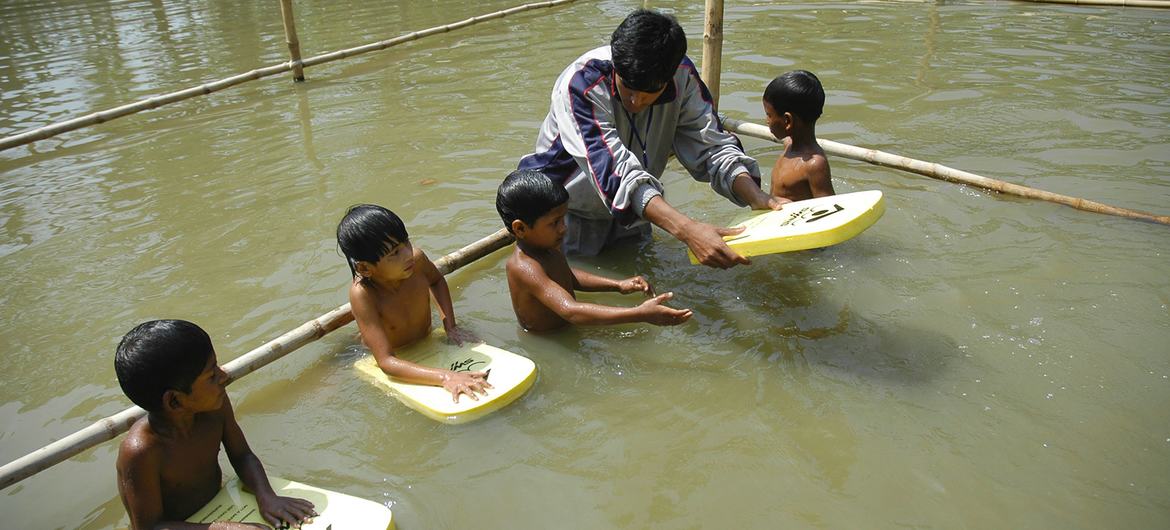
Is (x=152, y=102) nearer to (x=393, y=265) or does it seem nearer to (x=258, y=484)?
(x=393, y=265)

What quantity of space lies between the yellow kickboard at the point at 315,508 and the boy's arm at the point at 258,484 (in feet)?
0.09

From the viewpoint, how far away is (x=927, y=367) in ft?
10.1

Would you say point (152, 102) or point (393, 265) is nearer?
point (393, 265)

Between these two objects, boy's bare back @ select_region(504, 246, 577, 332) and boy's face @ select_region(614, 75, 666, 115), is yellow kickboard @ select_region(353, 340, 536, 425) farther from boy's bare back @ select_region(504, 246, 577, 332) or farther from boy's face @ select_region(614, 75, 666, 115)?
boy's face @ select_region(614, 75, 666, 115)

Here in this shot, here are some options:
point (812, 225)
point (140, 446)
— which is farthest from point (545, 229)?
point (140, 446)

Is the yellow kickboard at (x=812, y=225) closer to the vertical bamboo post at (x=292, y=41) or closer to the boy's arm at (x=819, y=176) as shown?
the boy's arm at (x=819, y=176)

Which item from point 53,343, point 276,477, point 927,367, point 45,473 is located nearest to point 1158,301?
point 927,367

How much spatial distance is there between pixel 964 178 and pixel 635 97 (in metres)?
2.30

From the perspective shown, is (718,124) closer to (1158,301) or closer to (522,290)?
(522,290)

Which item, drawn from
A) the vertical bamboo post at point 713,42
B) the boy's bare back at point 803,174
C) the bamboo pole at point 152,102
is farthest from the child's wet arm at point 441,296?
the bamboo pole at point 152,102

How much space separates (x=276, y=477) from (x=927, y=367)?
7.95ft

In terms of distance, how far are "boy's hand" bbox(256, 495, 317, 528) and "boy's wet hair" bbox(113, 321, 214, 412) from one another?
47cm

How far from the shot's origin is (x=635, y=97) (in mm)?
3400

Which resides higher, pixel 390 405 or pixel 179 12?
pixel 179 12
